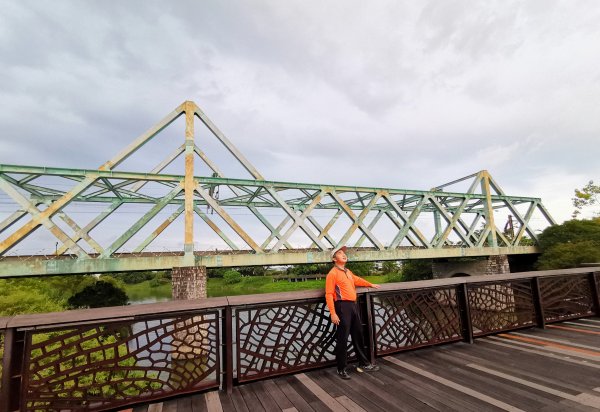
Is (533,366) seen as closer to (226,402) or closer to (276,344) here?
(276,344)

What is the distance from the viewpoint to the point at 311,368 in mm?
3443

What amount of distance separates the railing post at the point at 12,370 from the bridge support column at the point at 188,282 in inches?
399

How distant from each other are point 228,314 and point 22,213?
15455 millimetres

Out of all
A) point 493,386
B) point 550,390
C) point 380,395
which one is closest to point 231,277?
point 380,395

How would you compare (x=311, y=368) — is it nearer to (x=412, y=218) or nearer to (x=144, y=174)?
(x=144, y=174)

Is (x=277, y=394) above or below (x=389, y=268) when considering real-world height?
above

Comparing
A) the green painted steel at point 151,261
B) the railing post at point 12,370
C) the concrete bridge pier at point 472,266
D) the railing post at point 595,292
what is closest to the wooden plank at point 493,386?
the railing post at point 12,370

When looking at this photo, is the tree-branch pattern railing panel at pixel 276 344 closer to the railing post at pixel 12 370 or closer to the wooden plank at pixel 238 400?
the wooden plank at pixel 238 400

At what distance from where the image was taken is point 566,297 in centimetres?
557

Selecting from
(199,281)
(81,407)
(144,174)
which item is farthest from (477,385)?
(144,174)

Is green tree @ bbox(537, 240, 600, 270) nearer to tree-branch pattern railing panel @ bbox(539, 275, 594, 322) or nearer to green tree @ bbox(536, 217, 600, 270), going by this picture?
green tree @ bbox(536, 217, 600, 270)

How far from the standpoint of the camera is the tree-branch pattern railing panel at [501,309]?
15.0 ft

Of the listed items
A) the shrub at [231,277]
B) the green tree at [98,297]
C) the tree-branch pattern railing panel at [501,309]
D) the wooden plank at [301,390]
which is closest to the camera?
the wooden plank at [301,390]

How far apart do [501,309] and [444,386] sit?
300 centimetres
